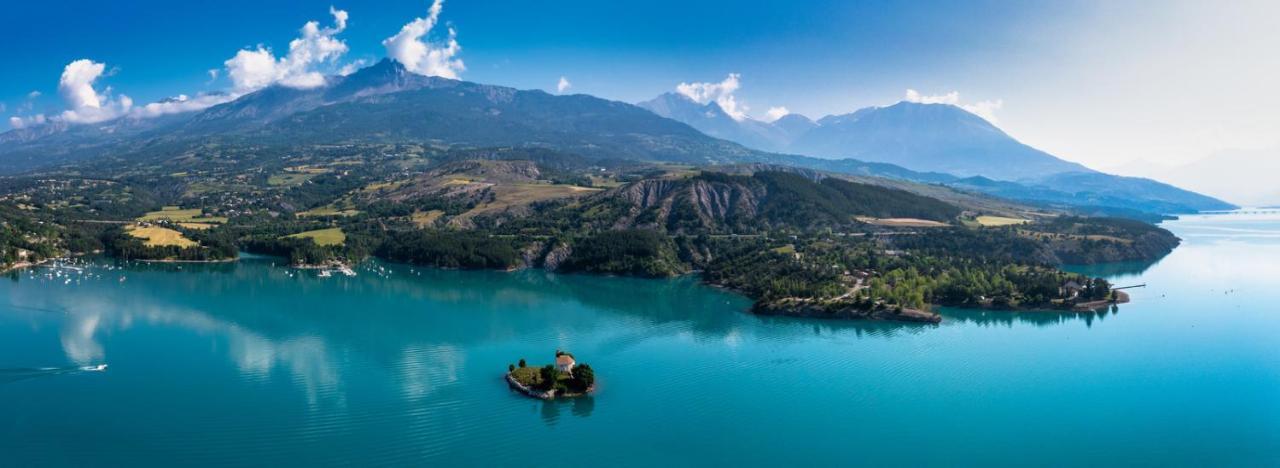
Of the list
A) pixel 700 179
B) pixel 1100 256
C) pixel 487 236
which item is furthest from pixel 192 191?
pixel 1100 256

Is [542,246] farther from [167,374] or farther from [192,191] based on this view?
[192,191]

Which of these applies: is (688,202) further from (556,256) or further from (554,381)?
(554,381)

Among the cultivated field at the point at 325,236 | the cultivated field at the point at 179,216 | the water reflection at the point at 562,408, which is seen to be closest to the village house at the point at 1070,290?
the water reflection at the point at 562,408

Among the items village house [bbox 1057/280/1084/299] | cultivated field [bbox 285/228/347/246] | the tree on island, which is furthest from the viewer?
cultivated field [bbox 285/228/347/246]

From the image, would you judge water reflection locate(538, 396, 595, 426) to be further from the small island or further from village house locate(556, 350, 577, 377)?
village house locate(556, 350, 577, 377)

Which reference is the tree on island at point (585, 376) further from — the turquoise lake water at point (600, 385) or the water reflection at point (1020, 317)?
the water reflection at point (1020, 317)

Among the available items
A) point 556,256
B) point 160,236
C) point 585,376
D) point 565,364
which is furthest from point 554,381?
point 160,236

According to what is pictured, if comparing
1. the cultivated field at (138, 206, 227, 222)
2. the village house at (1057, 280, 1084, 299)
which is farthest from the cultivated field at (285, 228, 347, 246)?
the village house at (1057, 280, 1084, 299)
